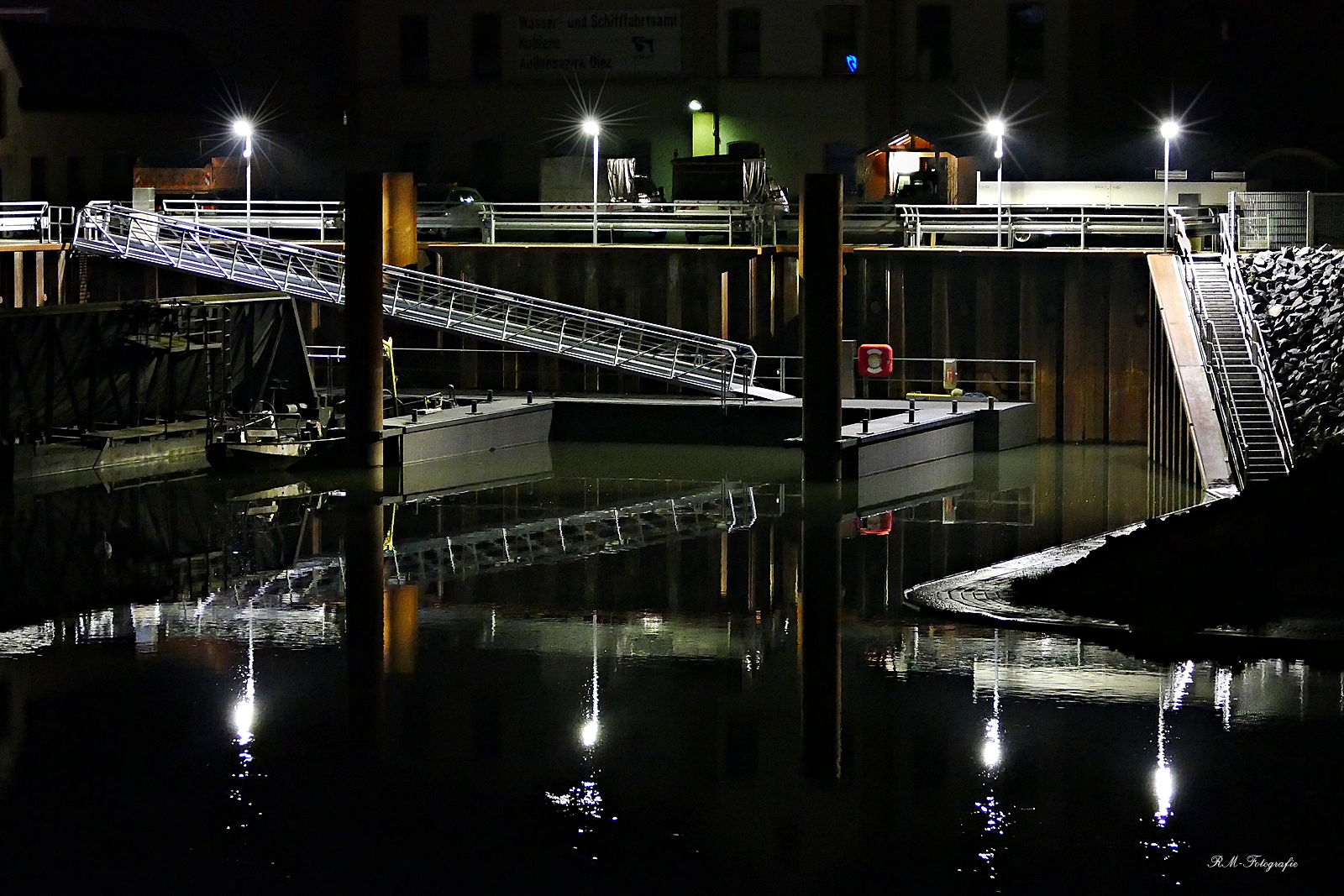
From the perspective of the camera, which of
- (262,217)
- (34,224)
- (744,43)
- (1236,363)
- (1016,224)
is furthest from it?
(744,43)

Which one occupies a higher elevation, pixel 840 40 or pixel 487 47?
pixel 487 47

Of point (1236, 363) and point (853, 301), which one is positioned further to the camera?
point (853, 301)

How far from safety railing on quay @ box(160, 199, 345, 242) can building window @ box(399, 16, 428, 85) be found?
7508mm

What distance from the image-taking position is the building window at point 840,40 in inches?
1912

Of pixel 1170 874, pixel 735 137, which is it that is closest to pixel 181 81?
pixel 735 137

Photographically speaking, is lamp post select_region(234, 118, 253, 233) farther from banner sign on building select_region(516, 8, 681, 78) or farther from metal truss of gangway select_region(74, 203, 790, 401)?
banner sign on building select_region(516, 8, 681, 78)

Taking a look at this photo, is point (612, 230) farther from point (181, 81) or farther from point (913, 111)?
point (181, 81)

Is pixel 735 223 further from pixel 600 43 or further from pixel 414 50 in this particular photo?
pixel 414 50

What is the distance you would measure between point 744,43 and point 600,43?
12.5ft

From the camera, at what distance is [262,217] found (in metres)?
41.8

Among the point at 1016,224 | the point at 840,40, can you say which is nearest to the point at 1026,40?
the point at 840,40

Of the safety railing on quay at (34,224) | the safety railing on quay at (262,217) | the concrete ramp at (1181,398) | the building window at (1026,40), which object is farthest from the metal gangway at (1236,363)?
the safety railing on quay at (34,224)

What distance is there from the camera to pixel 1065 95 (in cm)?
4816

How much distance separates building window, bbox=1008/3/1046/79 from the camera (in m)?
47.8
